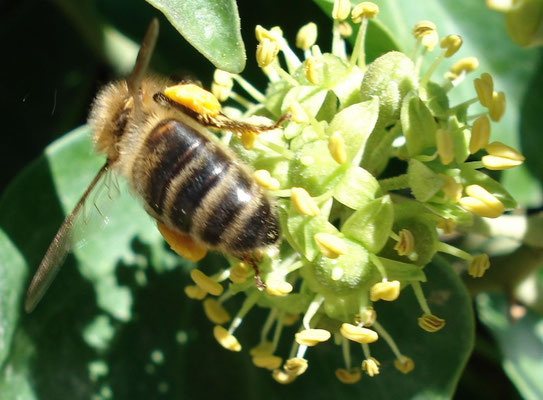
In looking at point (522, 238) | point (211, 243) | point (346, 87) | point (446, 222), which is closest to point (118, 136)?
point (211, 243)

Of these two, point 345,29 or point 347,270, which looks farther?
point 345,29

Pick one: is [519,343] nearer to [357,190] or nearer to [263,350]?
[263,350]

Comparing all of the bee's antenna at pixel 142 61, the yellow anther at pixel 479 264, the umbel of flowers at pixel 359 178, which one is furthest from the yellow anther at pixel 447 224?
the bee's antenna at pixel 142 61

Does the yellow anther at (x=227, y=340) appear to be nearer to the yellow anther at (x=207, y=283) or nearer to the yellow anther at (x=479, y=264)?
the yellow anther at (x=207, y=283)

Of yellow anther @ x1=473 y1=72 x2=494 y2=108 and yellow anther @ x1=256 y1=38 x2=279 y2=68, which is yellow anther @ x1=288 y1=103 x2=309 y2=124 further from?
yellow anther @ x1=473 y1=72 x2=494 y2=108

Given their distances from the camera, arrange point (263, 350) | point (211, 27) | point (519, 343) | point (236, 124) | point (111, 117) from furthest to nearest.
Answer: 1. point (519, 343)
2. point (263, 350)
3. point (111, 117)
4. point (236, 124)
5. point (211, 27)

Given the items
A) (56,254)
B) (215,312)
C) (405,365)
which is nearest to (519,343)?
(405,365)

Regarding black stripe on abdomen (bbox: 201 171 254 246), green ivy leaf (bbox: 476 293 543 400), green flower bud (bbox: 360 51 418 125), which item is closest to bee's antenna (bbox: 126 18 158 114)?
black stripe on abdomen (bbox: 201 171 254 246)
